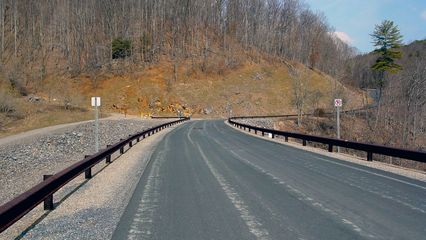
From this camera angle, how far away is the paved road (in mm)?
6219

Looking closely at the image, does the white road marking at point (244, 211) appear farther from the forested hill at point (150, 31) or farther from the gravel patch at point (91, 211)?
the forested hill at point (150, 31)

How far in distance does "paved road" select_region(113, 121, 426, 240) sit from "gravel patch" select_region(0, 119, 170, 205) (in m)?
7.44

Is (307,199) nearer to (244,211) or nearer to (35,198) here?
(244,211)

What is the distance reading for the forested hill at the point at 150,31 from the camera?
105062 mm

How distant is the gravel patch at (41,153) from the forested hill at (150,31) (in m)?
65.0

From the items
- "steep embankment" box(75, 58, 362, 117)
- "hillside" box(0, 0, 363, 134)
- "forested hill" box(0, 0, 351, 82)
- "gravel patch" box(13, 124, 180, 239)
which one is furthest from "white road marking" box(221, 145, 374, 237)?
"forested hill" box(0, 0, 351, 82)

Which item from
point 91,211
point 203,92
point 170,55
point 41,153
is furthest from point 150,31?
point 91,211

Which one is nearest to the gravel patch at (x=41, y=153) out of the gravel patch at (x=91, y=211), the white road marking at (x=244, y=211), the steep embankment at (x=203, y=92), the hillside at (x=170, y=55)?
the gravel patch at (x=91, y=211)

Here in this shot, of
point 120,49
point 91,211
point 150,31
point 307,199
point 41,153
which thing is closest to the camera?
point 91,211

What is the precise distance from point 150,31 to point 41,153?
88900mm

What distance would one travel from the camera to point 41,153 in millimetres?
29031

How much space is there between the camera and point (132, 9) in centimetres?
11650

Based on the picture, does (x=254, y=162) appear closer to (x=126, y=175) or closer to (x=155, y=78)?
(x=126, y=175)

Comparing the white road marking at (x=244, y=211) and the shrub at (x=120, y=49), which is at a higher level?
the shrub at (x=120, y=49)
